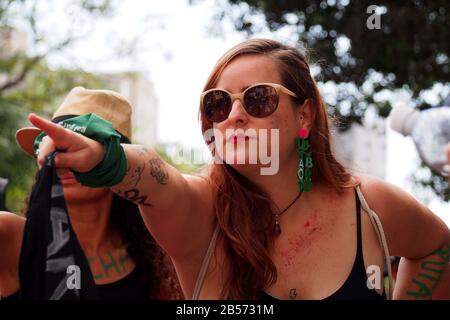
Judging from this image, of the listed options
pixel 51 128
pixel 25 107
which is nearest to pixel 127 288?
pixel 51 128

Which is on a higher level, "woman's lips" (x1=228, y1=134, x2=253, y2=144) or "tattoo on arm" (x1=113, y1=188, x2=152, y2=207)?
"woman's lips" (x1=228, y1=134, x2=253, y2=144)

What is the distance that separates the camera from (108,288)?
280 cm

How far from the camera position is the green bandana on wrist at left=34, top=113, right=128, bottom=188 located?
1.74 m

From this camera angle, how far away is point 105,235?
10.1 ft

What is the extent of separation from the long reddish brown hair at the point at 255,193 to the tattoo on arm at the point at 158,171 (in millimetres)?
337

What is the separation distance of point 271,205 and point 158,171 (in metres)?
0.57

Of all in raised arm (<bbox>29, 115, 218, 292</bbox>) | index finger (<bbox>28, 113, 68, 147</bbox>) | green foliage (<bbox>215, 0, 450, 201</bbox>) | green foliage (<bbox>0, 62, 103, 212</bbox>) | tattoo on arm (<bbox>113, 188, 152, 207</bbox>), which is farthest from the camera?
green foliage (<bbox>0, 62, 103, 212</bbox>)

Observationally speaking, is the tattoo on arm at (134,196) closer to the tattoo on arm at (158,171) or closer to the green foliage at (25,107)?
the tattoo on arm at (158,171)

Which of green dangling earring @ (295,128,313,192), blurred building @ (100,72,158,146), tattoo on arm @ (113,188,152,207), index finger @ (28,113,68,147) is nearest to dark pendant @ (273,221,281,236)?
green dangling earring @ (295,128,313,192)

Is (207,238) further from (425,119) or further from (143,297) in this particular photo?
(425,119)

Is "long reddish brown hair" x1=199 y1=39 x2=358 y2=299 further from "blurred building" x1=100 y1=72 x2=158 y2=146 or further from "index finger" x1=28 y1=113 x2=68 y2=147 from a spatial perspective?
"blurred building" x1=100 y1=72 x2=158 y2=146

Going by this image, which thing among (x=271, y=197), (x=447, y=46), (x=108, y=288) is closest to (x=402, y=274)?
(x=271, y=197)

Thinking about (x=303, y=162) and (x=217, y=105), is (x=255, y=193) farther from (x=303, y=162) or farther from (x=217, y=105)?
(x=217, y=105)

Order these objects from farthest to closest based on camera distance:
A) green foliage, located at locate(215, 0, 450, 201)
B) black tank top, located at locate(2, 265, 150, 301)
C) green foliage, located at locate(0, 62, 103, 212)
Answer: green foliage, located at locate(0, 62, 103, 212) → green foliage, located at locate(215, 0, 450, 201) → black tank top, located at locate(2, 265, 150, 301)
